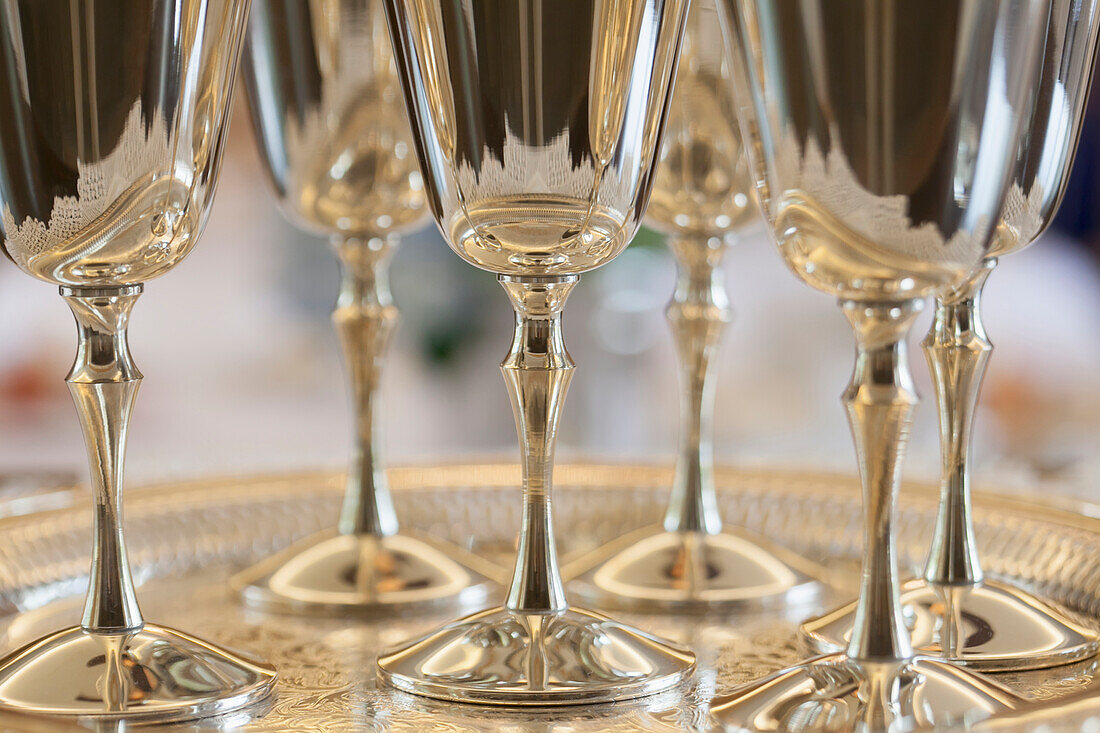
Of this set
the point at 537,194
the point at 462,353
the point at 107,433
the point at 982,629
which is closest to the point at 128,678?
the point at 107,433

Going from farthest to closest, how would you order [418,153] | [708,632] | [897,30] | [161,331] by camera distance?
[161,331] → [708,632] → [418,153] → [897,30]

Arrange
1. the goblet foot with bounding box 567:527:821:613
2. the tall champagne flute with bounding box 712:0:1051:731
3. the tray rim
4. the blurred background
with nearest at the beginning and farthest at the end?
the tall champagne flute with bounding box 712:0:1051:731 < the goblet foot with bounding box 567:527:821:613 < the tray rim < the blurred background

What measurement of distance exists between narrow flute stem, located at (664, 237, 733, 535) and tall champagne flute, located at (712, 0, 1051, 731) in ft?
0.83

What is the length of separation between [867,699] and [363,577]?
30cm

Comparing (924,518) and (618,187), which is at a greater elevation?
(618,187)

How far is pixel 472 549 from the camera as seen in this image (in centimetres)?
77

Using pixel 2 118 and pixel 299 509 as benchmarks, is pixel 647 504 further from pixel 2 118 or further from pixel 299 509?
pixel 2 118

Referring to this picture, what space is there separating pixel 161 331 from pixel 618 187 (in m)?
1.94

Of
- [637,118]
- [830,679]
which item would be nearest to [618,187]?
[637,118]

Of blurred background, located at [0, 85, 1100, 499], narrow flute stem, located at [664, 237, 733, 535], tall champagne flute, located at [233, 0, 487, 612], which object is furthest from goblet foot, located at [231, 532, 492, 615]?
blurred background, located at [0, 85, 1100, 499]

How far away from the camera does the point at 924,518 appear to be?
0.75 m

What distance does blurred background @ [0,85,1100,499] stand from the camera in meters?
2.08

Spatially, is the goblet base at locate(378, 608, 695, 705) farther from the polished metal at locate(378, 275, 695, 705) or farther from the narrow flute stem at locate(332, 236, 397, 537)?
the narrow flute stem at locate(332, 236, 397, 537)

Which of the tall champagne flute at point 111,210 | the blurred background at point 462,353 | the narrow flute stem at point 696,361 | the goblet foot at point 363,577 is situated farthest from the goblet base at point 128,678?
the blurred background at point 462,353
